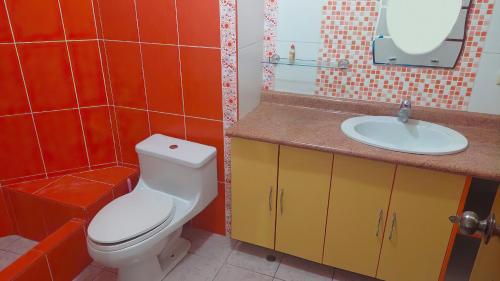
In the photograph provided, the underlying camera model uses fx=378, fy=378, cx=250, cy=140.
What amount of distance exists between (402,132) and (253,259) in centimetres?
100

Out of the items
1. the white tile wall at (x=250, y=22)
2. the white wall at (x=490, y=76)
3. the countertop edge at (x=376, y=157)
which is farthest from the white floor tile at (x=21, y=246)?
the white wall at (x=490, y=76)

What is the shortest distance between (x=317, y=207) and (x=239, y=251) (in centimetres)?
59

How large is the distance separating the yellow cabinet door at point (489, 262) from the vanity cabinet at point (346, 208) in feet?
0.45

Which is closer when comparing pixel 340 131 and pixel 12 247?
pixel 340 131

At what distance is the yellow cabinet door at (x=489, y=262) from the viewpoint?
147 cm

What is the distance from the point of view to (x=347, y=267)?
1.78 meters

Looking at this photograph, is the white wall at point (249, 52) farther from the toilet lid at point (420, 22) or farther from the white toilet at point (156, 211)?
the toilet lid at point (420, 22)

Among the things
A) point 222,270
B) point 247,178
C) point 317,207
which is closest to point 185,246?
point 222,270

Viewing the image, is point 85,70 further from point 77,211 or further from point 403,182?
point 403,182

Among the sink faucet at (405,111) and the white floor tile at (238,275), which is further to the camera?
the white floor tile at (238,275)

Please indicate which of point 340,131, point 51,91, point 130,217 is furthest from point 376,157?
point 51,91

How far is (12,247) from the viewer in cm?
203

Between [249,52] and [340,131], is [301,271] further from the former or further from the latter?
[249,52]

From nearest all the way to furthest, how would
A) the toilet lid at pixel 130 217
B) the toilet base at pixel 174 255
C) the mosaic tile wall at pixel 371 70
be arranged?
1. the toilet lid at pixel 130 217
2. the mosaic tile wall at pixel 371 70
3. the toilet base at pixel 174 255
